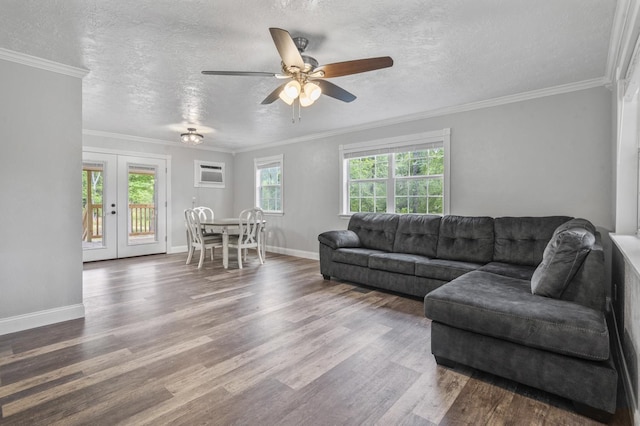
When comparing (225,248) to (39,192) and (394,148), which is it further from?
(394,148)

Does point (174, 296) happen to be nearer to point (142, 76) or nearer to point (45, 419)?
point (45, 419)

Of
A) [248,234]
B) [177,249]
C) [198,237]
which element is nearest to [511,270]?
[248,234]

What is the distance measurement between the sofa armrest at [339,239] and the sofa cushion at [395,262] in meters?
0.58

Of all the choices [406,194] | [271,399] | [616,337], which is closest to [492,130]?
[406,194]

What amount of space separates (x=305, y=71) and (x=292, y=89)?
0.55ft

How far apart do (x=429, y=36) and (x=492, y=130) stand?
2.08m

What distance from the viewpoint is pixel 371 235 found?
180 inches

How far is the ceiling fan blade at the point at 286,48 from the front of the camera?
75.5 inches

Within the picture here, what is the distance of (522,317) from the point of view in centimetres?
184

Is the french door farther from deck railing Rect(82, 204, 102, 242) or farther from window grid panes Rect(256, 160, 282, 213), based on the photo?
window grid panes Rect(256, 160, 282, 213)

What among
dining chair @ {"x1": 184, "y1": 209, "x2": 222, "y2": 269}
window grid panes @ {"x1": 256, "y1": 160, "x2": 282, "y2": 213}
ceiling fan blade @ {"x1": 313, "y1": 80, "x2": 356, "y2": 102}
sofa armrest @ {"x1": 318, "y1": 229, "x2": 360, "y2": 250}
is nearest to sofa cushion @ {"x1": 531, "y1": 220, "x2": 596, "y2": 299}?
ceiling fan blade @ {"x1": 313, "y1": 80, "x2": 356, "y2": 102}

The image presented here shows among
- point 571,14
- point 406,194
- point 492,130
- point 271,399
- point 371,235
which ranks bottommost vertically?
point 271,399

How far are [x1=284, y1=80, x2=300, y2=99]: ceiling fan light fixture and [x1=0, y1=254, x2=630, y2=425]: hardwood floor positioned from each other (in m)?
1.97

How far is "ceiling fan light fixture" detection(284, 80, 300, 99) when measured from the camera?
2.51 meters
